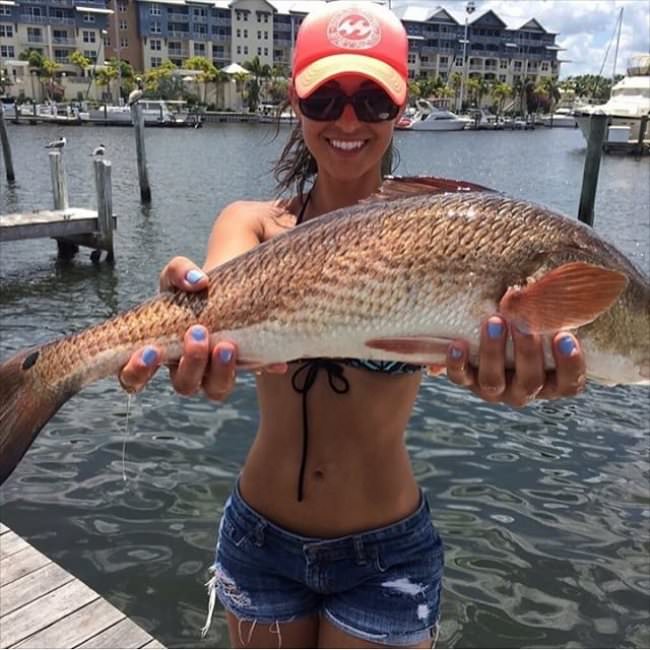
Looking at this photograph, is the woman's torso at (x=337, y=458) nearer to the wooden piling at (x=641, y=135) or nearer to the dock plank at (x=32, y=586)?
the dock plank at (x=32, y=586)

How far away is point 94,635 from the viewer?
420 centimetres

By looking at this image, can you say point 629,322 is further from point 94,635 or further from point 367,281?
point 94,635

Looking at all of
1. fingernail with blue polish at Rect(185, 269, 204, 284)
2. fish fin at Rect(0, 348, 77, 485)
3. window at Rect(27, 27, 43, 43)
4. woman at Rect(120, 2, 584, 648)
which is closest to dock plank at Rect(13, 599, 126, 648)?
woman at Rect(120, 2, 584, 648)

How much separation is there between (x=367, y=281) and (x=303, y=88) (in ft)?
2.65

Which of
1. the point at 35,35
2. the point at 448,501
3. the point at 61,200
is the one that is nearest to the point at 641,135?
the point at 61,200

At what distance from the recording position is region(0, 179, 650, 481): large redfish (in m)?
2.32

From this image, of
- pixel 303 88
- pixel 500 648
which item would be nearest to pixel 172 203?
pixel 500 648

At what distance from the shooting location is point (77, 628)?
4.26m

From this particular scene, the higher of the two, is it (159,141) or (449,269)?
(449,269)

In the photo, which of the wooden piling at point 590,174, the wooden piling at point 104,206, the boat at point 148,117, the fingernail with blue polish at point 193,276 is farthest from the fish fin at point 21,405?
the boat at point 148,117

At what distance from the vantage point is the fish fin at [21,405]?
92.4 inches

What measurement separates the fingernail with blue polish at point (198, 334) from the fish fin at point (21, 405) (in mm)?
441

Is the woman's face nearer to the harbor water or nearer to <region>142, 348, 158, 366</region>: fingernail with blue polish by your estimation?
<region>142, 348, 158, 366</region>: fingernail with blue polish

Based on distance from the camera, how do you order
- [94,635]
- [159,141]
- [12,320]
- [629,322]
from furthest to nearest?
[159,141] → [12,320] → [94,635] → [629,322]
